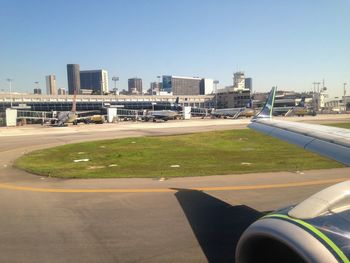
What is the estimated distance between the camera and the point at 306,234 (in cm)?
359

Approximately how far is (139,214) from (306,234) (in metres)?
7.61

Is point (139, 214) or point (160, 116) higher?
point (160, 116)

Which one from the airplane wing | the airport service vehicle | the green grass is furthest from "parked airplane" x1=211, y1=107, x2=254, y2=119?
the airport service vehicle

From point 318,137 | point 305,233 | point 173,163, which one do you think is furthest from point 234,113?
point 305,233

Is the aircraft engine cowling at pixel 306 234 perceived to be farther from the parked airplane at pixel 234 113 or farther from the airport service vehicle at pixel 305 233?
the parked airplane at pixel 234 113

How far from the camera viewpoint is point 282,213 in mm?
4215

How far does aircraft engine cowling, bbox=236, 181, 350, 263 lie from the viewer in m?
3.38

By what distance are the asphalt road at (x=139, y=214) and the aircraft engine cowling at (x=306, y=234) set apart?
11.7 feet

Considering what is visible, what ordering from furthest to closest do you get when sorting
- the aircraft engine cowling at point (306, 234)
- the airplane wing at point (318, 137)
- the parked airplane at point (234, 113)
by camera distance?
1. the parked airplane at point (234, 113)
2. the airplane wing at point (318, 137)
3. the aircraft engine cowling at point (306, 234)

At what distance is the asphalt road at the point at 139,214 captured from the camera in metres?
8.02

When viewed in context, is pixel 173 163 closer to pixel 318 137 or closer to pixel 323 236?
pixel 318 137

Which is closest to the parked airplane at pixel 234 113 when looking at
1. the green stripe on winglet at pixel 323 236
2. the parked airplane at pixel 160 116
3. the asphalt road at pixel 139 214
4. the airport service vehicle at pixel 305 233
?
the parked airplane at pixel 160 116

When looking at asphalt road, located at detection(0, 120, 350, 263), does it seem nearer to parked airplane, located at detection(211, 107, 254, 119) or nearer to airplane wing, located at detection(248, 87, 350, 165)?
airplane wing, located at detection(248, 87, 350, 165)

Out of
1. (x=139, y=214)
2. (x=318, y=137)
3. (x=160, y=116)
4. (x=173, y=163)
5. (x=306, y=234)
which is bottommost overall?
(x=173, y=163)
